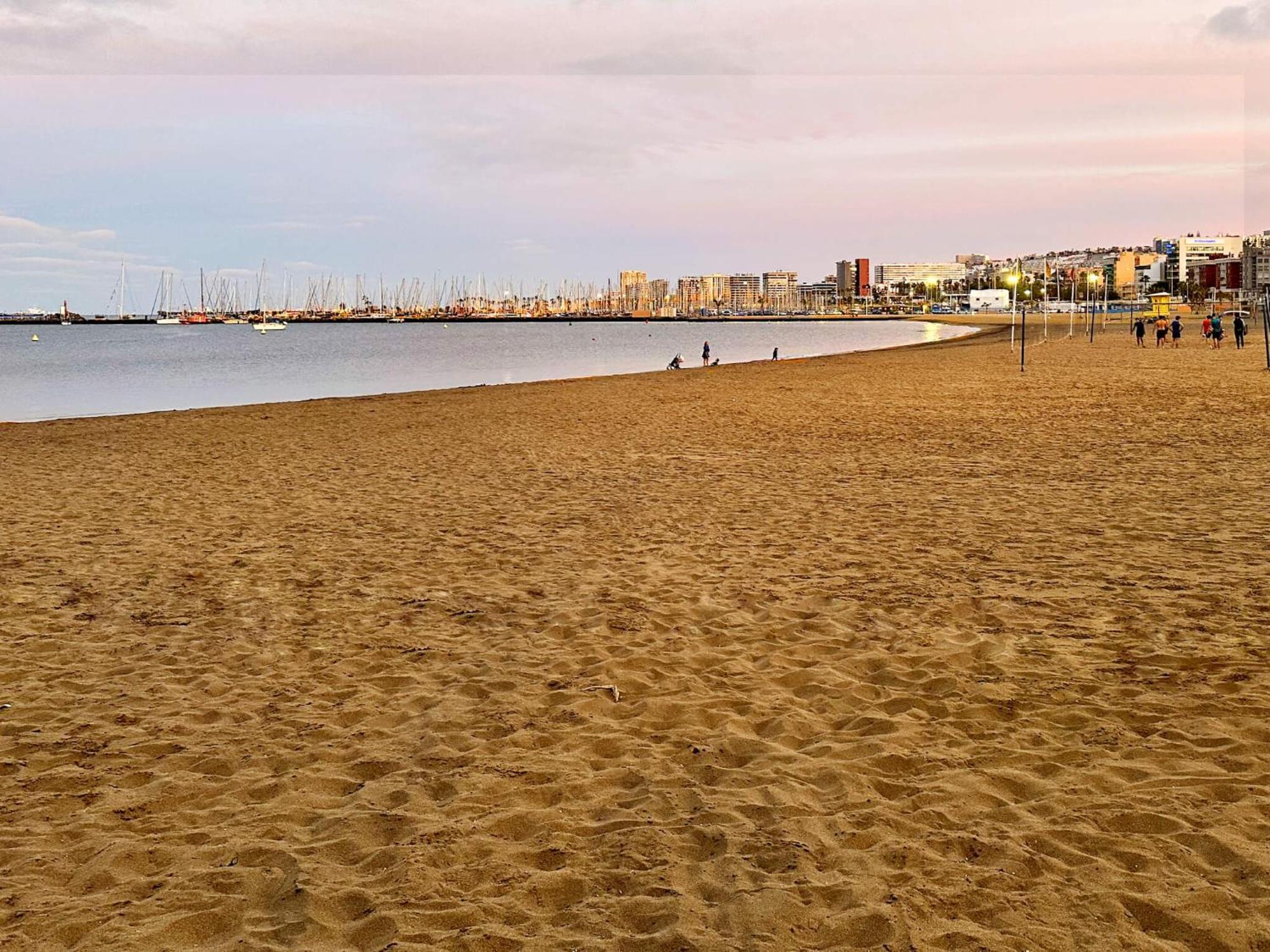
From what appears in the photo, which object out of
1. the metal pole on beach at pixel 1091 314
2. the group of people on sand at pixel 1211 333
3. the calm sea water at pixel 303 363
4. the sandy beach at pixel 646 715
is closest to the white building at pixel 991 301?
the metal pole on beach at pixel 1091 314

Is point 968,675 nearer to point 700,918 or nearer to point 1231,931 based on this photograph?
point 1231,931

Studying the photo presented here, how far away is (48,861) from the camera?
4.09 metres

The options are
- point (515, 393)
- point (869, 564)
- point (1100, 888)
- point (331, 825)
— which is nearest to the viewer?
point (1100, 888)

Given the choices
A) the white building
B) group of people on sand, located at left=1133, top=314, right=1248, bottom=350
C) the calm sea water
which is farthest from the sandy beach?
the white building

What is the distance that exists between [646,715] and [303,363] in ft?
213

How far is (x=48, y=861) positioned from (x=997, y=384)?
2636cm

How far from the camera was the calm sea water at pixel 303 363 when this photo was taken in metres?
40.2

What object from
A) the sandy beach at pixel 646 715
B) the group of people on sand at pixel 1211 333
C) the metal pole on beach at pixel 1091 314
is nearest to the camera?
the sandy beach at pixel 646 715

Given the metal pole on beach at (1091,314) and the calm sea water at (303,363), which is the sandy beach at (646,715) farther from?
the metal pole on beach at (1091,314)

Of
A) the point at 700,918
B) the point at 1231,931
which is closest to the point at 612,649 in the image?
the point at 700,918

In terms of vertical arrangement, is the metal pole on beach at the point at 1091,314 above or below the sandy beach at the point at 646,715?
above

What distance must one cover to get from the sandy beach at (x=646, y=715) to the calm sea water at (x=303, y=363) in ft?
89.0

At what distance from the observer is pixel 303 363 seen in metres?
66.3

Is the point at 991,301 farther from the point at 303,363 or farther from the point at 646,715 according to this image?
the point at 646,715
